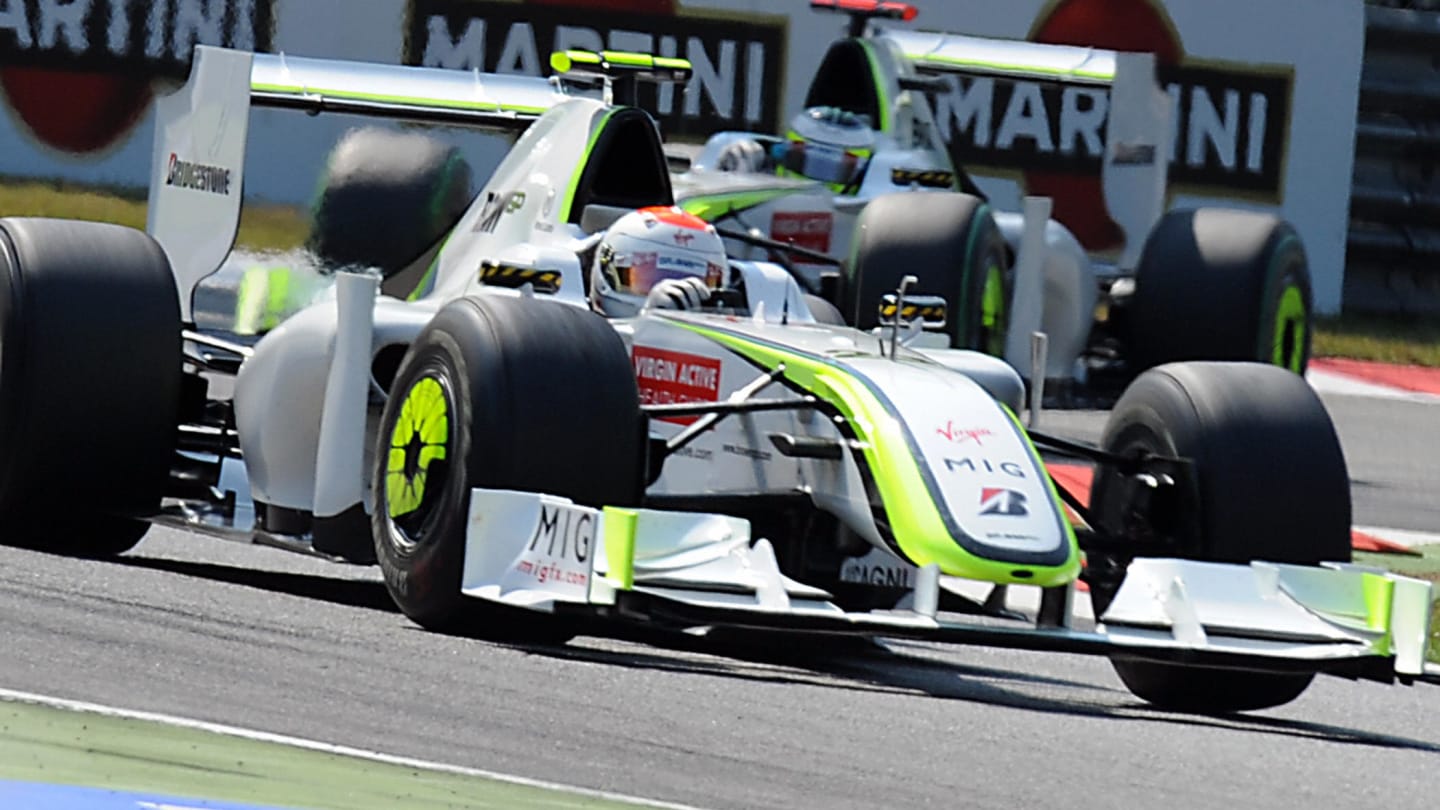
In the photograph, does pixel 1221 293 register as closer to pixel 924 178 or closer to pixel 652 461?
pixel 924 178

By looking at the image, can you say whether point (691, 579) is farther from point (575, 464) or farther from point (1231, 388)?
point (1231, 388)

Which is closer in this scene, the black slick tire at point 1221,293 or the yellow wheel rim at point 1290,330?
the black slick tire at point 1221,293

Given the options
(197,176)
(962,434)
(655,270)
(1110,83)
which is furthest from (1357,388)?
(962,434)

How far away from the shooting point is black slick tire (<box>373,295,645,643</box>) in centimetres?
723

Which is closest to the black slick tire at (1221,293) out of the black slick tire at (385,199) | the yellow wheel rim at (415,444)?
the black slick tire at (385,199)

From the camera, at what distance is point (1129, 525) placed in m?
8.14

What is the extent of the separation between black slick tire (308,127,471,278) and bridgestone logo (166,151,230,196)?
3.23 feet

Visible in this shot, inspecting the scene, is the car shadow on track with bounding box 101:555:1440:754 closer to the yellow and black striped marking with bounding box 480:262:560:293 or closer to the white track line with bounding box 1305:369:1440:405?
the yellow and black striped marking with bounding box 480:262:560:293

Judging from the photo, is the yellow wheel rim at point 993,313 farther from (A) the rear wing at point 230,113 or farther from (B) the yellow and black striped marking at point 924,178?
(A) the rear wing at point 230,113

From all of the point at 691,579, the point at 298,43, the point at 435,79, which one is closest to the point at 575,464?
the point at 691,579

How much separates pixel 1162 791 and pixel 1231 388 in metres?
2.06

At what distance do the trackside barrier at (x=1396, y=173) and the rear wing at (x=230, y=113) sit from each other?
453 inches

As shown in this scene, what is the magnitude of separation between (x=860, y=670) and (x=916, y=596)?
3.35ft

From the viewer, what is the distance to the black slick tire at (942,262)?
1301cm
